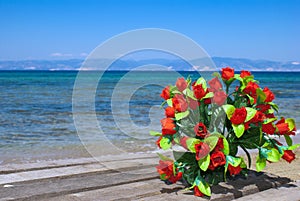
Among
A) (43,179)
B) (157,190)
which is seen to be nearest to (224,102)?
(157,190)

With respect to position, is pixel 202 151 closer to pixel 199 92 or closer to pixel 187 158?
pixel 187 158

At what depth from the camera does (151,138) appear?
9.35m

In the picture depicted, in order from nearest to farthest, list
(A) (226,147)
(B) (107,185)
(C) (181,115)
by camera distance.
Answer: (A) (226,147) < (C) (181,115) < (B) (107,185)

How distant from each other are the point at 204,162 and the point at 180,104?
0.54m

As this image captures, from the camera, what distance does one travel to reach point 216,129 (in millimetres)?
3588

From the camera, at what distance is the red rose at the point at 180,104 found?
3.56 m

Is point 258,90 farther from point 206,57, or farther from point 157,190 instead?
point 157,190

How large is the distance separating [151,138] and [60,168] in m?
5.15

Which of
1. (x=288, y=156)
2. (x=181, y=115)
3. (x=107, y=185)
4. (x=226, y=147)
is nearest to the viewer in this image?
(x=226, y=147)

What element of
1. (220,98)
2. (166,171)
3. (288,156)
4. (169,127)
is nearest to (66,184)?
(166,171)

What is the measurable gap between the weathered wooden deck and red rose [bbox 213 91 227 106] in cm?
70

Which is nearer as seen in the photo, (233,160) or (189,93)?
(233,160)

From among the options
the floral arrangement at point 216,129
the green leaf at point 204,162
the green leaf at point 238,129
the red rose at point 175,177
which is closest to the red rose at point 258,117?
the floral arrangement at point 216,129

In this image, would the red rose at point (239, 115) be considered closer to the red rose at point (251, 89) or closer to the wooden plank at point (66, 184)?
the red rose at point (251, 89)
